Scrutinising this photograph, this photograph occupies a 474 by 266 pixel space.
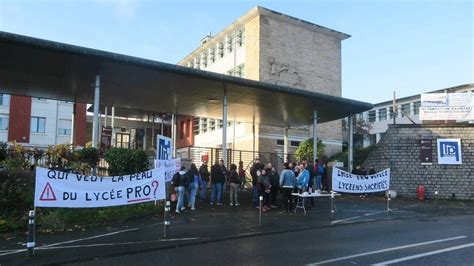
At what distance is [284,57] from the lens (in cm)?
3584

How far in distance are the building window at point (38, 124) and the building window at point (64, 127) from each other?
168cm

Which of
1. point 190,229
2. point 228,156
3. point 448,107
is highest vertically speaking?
point 448,107

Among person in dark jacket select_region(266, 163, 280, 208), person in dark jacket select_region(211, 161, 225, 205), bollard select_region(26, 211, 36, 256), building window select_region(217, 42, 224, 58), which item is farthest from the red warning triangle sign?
building window select_region(217, 42, 224, 58)

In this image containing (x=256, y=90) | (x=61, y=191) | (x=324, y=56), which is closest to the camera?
(x=61, y=191)

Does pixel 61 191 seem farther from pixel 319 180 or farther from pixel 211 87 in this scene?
pixel 319 180

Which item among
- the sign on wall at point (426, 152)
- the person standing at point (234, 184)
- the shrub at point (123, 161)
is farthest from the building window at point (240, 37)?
the shrub at point (123, 161)

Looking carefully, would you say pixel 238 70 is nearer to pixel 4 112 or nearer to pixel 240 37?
pixel 240 37

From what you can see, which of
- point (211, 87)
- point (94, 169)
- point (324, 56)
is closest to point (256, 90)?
point (211, 87)

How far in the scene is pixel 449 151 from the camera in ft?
82.7

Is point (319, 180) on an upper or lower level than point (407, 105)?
lower

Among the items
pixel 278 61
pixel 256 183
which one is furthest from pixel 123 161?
pixel 278 61

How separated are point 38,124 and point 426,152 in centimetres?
4209

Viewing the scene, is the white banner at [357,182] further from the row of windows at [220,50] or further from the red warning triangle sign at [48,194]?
the row of windows at [220,50]

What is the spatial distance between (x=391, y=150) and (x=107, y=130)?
15.6 meters
